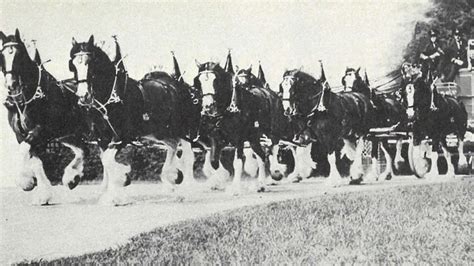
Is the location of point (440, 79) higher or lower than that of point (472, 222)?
higher

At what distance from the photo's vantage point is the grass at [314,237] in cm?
330

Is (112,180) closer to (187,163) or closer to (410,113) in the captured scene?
(187,163)

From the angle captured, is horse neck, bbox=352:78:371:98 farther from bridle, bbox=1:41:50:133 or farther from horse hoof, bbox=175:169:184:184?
bridle, bbox=1:41:50:133

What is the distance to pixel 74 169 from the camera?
389 cm

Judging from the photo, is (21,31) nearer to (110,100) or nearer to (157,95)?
(110,100)

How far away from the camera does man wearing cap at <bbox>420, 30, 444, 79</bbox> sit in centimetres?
467

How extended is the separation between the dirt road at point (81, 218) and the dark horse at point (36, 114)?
0.11 metres

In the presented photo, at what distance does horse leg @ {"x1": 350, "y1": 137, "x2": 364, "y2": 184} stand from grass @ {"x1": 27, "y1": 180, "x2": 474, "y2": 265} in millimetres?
987

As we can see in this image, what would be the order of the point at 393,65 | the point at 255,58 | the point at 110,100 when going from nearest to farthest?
the point at 110,100
the point at 255,58
the point at 393,65

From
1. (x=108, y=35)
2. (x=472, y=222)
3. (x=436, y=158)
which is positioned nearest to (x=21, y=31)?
(x=108, y=35)

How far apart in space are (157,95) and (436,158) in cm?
230

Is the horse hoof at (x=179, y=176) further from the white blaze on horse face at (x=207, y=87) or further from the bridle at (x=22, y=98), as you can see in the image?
the bridle at (x=22, y=98)

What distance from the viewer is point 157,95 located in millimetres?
4262

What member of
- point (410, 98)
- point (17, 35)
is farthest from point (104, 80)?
point (410, 98)
